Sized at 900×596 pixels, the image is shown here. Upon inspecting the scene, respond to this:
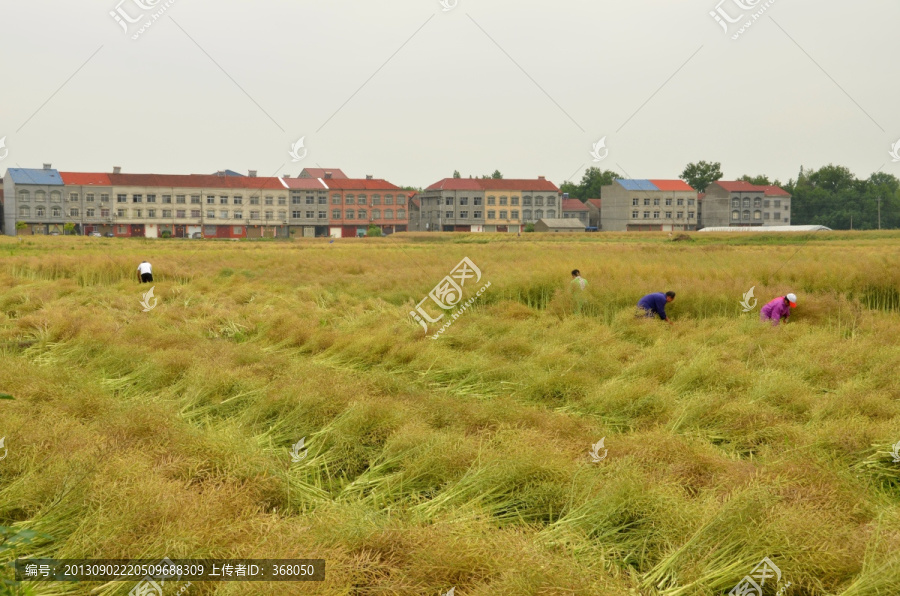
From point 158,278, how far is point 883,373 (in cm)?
1828

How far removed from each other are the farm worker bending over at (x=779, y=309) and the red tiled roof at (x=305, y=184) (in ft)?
237

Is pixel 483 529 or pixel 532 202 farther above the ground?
pixel 532 202

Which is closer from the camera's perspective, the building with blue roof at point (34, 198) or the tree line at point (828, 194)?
the building with blue roof at point (34, 198)

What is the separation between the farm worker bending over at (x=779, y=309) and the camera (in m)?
12.7

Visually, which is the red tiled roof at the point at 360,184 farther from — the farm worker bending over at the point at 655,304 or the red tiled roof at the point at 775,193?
the farm worker bending over at the point at 655,304

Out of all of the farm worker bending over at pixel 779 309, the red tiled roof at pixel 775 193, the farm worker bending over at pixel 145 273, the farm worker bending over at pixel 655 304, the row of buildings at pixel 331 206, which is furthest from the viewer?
the red tiled roof at pixel 775 193

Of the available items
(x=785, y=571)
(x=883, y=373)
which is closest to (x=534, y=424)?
(x=785, y=571)

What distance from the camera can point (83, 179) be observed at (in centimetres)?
7494

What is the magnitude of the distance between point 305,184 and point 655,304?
72789 mm

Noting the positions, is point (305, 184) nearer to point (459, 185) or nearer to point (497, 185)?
point (459, 185)

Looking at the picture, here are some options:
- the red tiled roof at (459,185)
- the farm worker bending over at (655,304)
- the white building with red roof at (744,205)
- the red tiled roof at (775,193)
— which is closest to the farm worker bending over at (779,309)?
the farm worker bending over at (655,304)

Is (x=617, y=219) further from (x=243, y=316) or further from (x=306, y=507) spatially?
(x=306, y=507)

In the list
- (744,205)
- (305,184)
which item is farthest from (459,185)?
(744,205)

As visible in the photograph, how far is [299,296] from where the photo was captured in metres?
17.1
